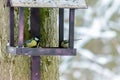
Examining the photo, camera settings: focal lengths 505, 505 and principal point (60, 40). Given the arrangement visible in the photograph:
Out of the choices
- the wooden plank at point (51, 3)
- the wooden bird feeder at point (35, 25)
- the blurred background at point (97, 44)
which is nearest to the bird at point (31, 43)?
the wooden bird feeder at point (35, 25)

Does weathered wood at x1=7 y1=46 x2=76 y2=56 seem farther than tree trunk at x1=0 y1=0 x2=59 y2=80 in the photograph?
No

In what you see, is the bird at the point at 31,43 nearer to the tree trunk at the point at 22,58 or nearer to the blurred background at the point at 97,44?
the tree trunk at the point at 22,58

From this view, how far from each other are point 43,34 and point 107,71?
4.54 meters

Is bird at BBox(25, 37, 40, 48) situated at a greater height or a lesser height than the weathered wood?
greater

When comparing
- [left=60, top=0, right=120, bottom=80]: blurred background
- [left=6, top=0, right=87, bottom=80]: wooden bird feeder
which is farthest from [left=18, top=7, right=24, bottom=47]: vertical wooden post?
[left=60, top=0, right=120, bottom=80]: blurred background

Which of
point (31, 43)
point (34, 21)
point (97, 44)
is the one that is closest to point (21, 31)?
point (31, 43)

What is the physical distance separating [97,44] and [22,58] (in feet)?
15.7

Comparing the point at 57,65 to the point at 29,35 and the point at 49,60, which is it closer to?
the point at 49,60

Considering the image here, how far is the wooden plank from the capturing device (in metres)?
2.25

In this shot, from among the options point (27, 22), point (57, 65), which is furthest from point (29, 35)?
point (57, 65)

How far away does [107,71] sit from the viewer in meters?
6.96

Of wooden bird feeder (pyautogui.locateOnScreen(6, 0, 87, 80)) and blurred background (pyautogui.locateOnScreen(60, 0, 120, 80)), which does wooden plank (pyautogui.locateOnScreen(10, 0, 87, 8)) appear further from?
blurred background (pyautogui.locateOnScreen(60, 0, 120, 80))

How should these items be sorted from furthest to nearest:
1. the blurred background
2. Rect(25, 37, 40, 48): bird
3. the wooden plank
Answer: the blurred background < Rect(25, 37, 40, 48): bird < the wooden plank

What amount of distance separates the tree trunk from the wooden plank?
0.73ft
